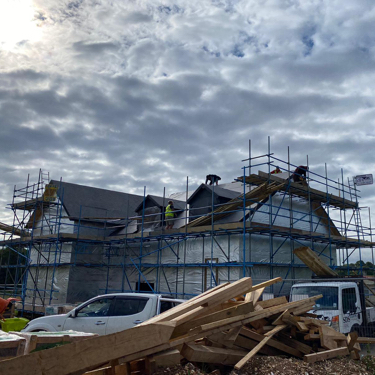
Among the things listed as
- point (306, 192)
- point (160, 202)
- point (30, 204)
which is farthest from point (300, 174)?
point (30, 204)

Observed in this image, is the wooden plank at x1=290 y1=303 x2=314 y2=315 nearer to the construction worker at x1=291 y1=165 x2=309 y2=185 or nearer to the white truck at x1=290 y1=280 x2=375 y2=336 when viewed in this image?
the white truck at x1=290 y1=280 x2=375 y2=336

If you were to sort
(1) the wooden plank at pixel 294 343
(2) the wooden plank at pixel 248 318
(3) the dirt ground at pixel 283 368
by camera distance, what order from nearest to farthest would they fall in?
(3) the dirt ground at pixel 283 368
(2) the wooden plank at pixel 248 318
(1) the wooden plank at pixel 294 343

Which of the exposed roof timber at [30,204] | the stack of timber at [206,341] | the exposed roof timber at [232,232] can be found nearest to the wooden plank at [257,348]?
the stack of timber at [206,341]

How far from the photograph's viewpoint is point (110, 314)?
9.98m

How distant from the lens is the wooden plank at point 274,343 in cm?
725

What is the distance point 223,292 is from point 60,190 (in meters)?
19.0

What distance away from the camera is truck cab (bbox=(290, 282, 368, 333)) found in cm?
1202

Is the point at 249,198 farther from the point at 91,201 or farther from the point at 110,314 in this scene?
the point at 91,201

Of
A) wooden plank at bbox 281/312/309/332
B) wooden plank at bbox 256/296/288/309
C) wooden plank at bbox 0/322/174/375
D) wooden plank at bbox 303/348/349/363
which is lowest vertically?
wooden plank at bbox 303/348/349/363

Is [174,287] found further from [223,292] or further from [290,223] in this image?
[223,292]

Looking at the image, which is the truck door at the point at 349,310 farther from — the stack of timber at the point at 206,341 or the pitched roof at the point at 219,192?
the pitched roof at the point at 219,192

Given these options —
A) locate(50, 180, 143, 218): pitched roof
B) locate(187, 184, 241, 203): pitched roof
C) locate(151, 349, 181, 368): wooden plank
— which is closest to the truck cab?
locate(151, 349, 181, 368): wooden plank

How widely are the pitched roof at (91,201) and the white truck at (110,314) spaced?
14.2 meters

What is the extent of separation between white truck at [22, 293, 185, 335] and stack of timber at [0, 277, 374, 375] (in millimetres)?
2205
